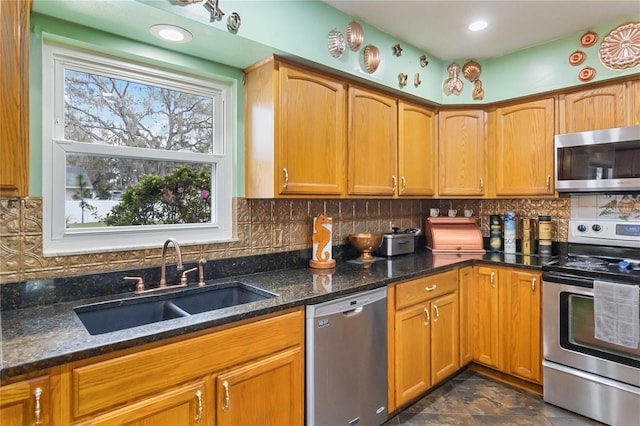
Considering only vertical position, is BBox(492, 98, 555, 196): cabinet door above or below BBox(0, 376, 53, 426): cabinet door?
above

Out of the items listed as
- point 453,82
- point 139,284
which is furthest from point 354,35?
point 139,284

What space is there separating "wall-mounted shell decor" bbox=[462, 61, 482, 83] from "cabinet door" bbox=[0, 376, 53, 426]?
10.3ft

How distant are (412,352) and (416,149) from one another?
1472 millimetres

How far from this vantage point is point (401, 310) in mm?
2088

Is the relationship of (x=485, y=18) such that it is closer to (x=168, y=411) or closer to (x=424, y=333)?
(x=424, y=333)

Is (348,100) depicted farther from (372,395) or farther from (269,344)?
(372,395)

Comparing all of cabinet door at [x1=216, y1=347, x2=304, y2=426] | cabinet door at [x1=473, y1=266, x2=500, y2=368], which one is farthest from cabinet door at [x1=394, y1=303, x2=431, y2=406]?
cabinet door at [x1=216, y1=347, x2=304, y2=426]

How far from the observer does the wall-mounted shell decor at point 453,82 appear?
2.86 metres

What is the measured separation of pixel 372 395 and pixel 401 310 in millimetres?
487

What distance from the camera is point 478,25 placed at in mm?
2318

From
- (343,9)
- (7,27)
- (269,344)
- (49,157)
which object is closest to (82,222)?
(49,157)

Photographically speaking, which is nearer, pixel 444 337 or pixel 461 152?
pixel 444 337

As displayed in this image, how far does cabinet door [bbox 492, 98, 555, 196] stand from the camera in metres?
2.58

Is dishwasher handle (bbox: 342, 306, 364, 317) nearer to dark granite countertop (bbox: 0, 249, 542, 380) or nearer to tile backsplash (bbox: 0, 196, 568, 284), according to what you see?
dark granite countertop (bbox: 0, 249, 542, 380)
